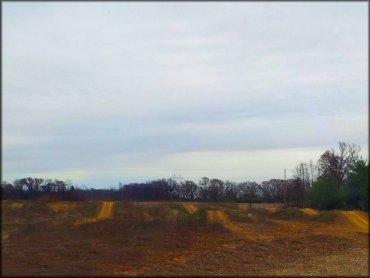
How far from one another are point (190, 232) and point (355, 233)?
6.46 meters

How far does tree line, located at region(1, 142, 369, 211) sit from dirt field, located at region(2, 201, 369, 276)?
39 cm

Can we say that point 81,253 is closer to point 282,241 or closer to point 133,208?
point 133,208

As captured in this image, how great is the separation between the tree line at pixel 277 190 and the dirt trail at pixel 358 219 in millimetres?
595

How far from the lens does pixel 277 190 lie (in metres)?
18.8

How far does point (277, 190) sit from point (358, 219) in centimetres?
294

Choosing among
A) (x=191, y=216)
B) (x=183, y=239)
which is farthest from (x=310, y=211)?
(x=183, y=239)

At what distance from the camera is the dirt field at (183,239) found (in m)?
9.06

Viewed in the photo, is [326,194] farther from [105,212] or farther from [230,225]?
[105,212]

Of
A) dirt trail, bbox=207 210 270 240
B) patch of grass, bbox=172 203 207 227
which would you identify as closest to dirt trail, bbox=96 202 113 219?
patch of grass, bbox=172 203 207 227

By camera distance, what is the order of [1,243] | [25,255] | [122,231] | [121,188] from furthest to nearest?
[122,231] → [121,188] → [25,255] → [1,243]

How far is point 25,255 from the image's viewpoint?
8.48 m

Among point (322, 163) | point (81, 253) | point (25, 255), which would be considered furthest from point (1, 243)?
point (322, 163)

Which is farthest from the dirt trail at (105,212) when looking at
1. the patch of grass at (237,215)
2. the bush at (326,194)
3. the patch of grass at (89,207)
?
the bush at (326,194)

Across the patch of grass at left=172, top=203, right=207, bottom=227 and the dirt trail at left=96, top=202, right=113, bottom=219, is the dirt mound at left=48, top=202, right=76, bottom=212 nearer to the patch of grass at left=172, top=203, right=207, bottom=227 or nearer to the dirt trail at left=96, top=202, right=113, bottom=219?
the dirt trail at left=96, top=202, right=113, bottom=219
